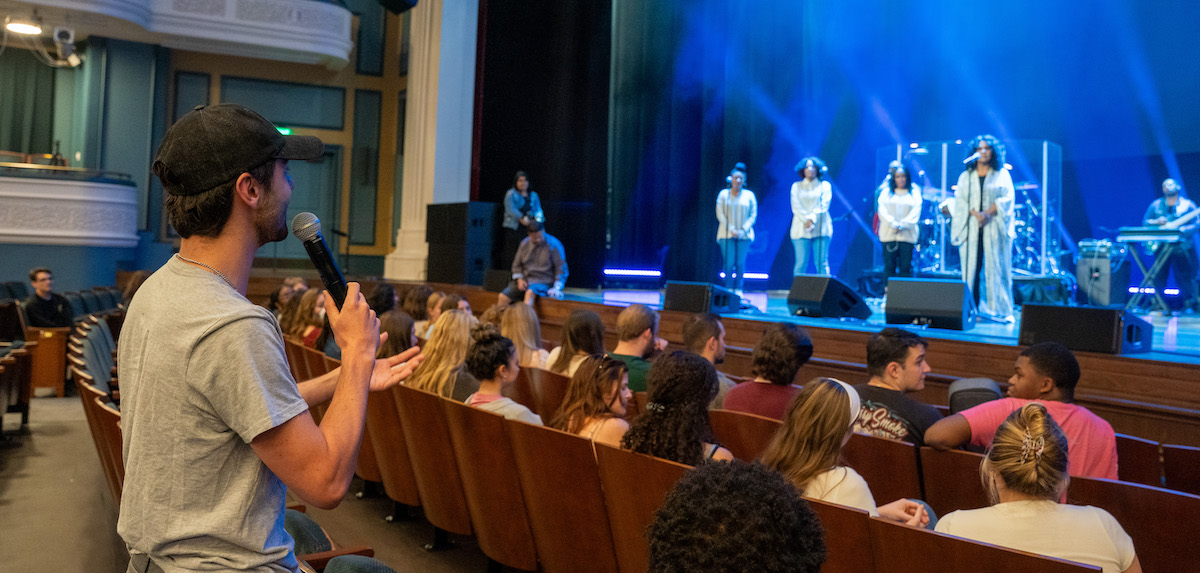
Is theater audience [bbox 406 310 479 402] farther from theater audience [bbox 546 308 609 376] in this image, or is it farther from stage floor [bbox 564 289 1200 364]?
stage floor [bbox 564 289 1200 364]

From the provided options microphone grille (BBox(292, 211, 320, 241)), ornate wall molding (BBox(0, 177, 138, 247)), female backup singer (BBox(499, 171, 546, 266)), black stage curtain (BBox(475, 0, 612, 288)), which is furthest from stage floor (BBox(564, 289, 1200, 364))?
ornate wall molding (BBox(0, 177, 138, 247))

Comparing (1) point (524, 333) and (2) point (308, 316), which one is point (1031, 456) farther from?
(2) point (308, 316)

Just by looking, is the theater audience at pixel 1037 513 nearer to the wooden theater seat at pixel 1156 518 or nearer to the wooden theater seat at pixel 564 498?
the wooden theater seat at pixel 1156 518

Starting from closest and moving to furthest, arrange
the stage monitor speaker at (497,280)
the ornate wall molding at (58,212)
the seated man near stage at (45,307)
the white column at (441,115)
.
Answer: the seated man near stage at (45,307) < the stage monitor speaker at (497,280) < the ornate wall molding at (58,212) < the white column at (441,115)

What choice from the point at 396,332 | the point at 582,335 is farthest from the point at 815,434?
the point at 396,332

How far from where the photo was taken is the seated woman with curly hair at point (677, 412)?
89.9 inches

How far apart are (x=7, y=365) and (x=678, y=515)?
5319 millimetres

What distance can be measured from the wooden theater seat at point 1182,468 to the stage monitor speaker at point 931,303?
10.5ft

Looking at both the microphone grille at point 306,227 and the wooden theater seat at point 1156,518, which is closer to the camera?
the microphone grille at point 306,227

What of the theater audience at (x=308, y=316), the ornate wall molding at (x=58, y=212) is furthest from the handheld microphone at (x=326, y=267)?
the ornate wall molding at (x=58, y=212)

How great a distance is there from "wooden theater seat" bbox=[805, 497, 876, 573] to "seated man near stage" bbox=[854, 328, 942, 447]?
3.30ft

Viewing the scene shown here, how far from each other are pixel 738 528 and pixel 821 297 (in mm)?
6014

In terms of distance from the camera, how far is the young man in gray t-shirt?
3.31 feet

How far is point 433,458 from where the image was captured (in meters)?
3.02
